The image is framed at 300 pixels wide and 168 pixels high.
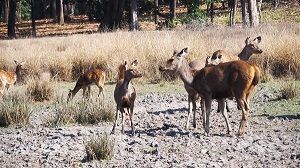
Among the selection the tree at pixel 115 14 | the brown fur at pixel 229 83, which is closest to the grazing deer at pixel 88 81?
the brown fur at pixel 229 83

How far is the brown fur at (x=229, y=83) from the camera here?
10.2 m

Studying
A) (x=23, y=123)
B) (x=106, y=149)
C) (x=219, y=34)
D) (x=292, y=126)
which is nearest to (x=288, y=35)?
(x=219, y=34)

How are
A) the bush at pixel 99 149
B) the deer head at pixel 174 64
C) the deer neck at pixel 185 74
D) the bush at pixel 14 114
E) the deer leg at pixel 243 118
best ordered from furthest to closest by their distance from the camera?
the bush at pixel 14 114 → the deer head at pixel 174 64 → the deer neck at pixel 185 74 → the deer leg at pixel 243 118 → the bush at pixel 99 149

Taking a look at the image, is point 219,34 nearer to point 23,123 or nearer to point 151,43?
point 151,43

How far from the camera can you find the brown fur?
33.4 ft

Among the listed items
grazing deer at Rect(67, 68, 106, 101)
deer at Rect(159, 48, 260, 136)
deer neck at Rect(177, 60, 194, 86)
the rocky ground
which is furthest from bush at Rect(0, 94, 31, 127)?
deer at Rect(159, 48, 260, 136)

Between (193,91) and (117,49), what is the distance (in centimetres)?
1100

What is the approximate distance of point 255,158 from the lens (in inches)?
343

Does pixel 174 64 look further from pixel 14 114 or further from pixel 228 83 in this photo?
pixel 14 114

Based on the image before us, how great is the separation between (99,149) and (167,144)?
1.46m

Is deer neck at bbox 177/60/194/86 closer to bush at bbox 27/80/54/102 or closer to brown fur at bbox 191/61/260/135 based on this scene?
brown fur at bbox 191/61/260/135

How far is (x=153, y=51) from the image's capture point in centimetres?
2100

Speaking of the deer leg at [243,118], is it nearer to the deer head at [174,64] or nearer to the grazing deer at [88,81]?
the deer head at [174,64]

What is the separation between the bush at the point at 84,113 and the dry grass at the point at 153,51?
7565 mm
